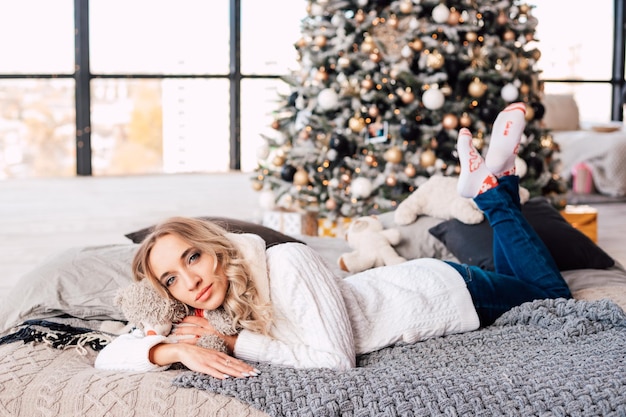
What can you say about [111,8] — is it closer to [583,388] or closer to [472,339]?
[472,339]

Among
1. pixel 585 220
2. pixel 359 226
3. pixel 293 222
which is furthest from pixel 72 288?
pixel 585 220

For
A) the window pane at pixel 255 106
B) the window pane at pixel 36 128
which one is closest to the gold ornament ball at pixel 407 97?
the window pane at pixel 255 106

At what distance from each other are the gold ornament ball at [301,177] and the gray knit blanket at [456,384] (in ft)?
8.29

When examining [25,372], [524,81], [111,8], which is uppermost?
[111,8]

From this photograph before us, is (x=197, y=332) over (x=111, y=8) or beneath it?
beneath

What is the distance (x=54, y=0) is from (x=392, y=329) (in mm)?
6768

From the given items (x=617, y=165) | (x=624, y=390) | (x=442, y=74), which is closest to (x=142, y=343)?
(x=624, y=390)

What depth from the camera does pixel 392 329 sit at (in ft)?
7.62

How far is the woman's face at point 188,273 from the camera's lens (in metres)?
2.06

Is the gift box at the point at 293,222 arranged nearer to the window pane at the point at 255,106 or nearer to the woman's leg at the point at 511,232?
the woman's leg at the point at 511,232

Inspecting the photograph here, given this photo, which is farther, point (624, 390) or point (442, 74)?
point (442, 74)

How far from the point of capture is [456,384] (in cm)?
188

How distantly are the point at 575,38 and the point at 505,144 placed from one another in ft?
23.3

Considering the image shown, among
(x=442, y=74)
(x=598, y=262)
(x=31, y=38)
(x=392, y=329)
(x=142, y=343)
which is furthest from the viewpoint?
(x=31, y=38)
